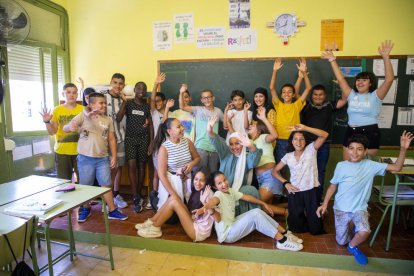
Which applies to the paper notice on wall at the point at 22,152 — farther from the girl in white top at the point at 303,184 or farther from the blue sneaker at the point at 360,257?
the blue sneaker at the point at 360,257

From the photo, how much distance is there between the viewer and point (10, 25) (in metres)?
2.83

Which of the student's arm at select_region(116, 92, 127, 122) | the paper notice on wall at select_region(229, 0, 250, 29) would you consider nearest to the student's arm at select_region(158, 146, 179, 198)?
the student's arm at select_region(116, 92, 127, 122)

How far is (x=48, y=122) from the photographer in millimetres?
2756

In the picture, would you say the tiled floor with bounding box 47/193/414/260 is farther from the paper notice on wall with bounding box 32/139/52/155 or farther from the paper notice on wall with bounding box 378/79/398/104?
the paper notice on wall with bounding box 378/79/398/104

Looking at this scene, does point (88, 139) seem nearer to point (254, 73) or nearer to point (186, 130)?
point (186, 130)

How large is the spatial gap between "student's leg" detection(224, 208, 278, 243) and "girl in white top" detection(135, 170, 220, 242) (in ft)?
0.57

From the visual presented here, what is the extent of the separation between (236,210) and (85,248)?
1444mm

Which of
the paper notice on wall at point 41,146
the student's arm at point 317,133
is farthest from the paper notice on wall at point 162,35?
the student's arm at point 317,133

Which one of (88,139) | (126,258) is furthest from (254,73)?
(126,258)

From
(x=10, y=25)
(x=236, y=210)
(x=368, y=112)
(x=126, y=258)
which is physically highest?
(x=10, y=25)

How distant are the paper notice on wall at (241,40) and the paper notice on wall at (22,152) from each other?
111 inches

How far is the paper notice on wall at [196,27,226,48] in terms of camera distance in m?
3.72

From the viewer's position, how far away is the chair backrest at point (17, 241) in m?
1.34

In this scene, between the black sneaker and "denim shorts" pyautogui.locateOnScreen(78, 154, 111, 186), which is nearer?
"denim shorts" pyautogui.locateOnScreen(78, 154, 111, 186)
